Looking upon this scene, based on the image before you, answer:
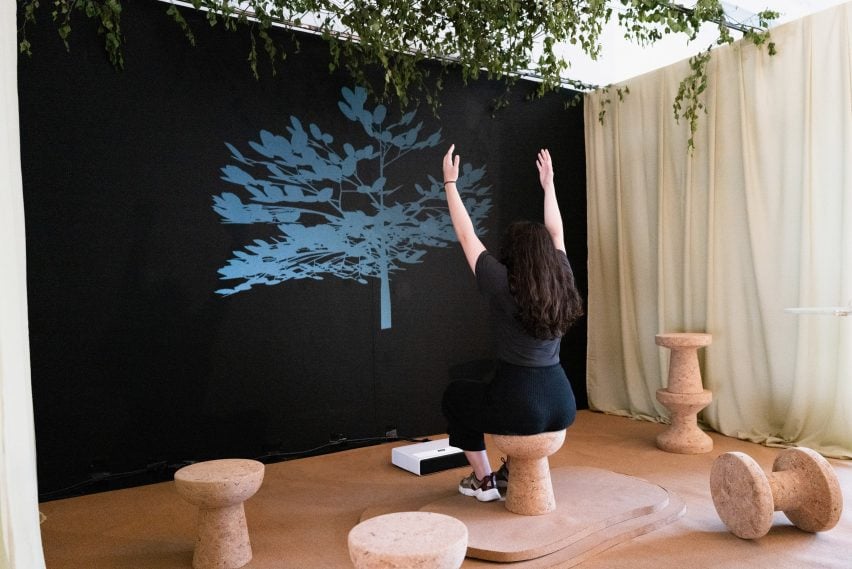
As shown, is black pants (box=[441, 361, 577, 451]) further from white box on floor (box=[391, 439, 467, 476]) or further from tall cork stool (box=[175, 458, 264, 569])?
tall cork stool (box=[175, 458, 264, 569])

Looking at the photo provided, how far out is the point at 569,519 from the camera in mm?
2646

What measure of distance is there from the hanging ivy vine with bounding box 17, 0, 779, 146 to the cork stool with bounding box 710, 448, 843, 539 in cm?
226

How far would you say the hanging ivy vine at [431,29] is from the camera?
3551mm

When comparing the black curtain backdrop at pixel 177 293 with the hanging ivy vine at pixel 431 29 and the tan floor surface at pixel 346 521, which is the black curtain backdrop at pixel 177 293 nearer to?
the hanging ivy vine at pixel 431 29

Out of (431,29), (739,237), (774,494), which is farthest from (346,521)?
(431,29)

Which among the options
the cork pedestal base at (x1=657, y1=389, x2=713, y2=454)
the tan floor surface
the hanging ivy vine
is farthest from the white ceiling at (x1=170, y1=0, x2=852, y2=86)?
the tan floor surface

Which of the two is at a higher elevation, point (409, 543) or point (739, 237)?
point (739, 237)

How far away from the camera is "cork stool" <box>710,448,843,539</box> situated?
246cm

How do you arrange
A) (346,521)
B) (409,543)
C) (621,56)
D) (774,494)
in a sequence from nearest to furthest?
(409,543) → (774,494) → (346,521) → (621,56)

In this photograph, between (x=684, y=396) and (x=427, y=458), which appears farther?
(x=684, y=396)

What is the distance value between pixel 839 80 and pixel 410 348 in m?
2.82

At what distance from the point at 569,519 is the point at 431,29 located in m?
3.11

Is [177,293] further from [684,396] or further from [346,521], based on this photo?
[684,396]

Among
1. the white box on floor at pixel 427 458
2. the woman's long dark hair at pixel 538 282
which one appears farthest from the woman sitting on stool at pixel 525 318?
the white box on floor at pixel 427 458
